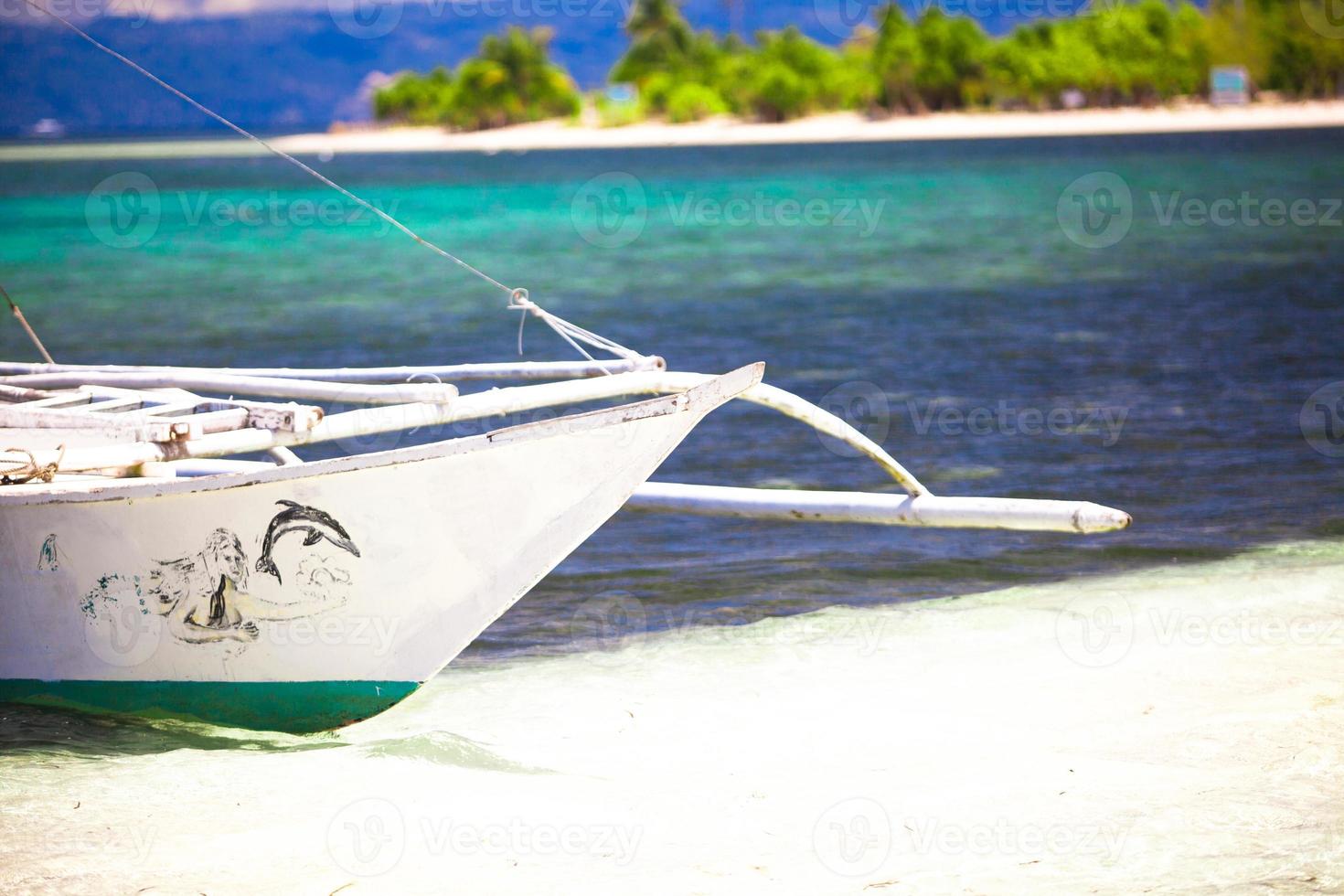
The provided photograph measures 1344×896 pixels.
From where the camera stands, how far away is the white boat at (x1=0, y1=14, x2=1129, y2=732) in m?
4.74

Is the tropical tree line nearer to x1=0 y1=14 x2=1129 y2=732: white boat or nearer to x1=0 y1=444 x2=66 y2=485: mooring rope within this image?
x1=0 y1=14 x2=1129 y2=732: white boat

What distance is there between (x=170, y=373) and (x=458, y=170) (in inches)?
2981

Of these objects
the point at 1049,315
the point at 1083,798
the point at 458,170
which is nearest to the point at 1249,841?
the point at 1083,798

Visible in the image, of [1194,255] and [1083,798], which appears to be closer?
[1083,798]

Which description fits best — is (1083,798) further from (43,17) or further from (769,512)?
(43,17)

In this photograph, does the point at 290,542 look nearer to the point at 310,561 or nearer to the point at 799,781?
the point at 310,561

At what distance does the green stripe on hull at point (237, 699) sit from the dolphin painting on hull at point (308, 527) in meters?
0.54

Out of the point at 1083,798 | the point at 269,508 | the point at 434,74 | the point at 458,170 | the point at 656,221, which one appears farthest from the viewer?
the point at 434,74

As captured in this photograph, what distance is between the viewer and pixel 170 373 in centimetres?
660

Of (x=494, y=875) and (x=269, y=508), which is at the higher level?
(x=269, y=508)

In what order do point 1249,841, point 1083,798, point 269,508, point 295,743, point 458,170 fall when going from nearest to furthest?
point 1249,841 < point 1083,798 < point 269,508 < point 295,743 < point 458,170

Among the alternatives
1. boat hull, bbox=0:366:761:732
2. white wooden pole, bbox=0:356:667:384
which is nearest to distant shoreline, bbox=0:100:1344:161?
white wooden pole, bbox=0:356:667:384

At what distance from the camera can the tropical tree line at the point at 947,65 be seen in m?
97.3

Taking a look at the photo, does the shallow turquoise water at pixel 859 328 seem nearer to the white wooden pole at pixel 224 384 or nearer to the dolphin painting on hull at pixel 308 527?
the white wooden pole at pixel 224 384
